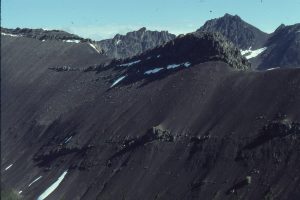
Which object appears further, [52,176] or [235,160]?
[52,176]

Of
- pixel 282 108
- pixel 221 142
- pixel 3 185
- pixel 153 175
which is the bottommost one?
pixel 3 185

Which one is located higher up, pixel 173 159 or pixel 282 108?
pixel 282 108

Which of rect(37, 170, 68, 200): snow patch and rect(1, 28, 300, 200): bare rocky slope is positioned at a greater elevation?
rect(1, 28, 300, 200): bare rocky slope

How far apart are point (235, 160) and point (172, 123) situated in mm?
34110

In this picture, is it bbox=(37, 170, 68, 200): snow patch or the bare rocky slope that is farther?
bbox=(37, 170, 68, 200): snow patch

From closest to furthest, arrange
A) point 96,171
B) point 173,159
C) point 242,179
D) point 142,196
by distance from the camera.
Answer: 1. point 242,179
2. point 142,196
3. point 173,159
4. point 96,171

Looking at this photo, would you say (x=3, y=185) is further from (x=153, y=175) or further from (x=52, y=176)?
(x=153, y=175)

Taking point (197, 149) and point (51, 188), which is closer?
point (197, 149)

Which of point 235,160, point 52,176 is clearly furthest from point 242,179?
point 52,176

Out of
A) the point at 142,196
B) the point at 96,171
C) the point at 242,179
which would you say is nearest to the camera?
the point at 242,179

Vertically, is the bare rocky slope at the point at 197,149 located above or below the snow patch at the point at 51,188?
above

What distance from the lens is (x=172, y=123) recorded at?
585 feet

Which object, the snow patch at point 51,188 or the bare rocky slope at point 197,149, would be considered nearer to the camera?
the bare rocky slope at point 197,149

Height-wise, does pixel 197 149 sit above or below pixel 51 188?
above
